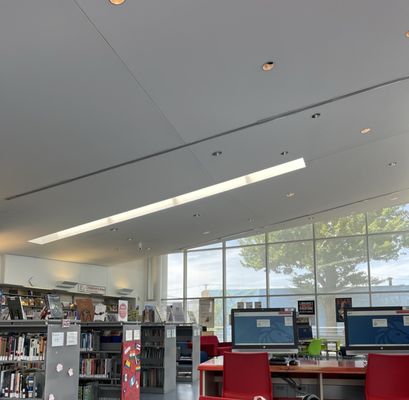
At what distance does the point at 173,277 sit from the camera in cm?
1842

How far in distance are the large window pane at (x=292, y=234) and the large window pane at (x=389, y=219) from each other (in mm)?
1914

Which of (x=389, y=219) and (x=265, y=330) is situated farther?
(x=389, y=219)

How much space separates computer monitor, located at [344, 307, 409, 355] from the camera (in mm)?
4879

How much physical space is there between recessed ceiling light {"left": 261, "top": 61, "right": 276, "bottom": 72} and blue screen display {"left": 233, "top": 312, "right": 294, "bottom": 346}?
8.22ft

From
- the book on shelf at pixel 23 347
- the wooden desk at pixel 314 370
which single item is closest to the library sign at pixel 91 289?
the book on shelf at pixel 23 347

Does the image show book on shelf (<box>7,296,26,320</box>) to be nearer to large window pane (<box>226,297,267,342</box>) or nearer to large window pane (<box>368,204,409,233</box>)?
large window pane (<box>226,297,267,342</box>)

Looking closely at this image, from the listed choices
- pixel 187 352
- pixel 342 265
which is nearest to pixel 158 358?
pixel 187 352

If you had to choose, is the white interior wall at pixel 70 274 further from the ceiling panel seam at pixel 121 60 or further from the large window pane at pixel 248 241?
the ceiling panel seam at pixel 121 60

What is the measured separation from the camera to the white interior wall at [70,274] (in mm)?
12711

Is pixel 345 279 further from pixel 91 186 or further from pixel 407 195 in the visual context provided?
pixel 91 186

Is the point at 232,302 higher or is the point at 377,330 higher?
the point at 232,302

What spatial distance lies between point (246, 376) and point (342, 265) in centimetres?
1227

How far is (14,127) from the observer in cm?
588

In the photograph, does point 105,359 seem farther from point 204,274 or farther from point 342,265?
point 342,265
